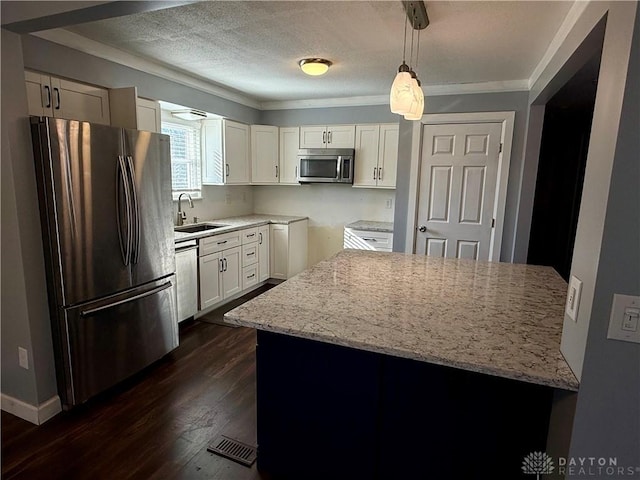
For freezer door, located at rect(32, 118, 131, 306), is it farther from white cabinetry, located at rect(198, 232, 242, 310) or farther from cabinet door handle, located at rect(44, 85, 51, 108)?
white cabinetry, located at rect(198, 232, 242, 310)

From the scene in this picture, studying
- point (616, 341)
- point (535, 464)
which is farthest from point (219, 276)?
point (616, 341)

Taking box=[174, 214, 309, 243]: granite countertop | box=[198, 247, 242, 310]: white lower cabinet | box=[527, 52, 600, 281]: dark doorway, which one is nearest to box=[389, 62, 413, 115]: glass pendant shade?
box=[174, 214, 309, 243]: granite countertop

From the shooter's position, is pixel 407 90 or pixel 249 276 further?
pixel 249 276

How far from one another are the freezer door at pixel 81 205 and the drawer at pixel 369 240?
2645 mm

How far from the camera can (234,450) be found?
1.92 metres

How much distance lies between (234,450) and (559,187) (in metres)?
5.41

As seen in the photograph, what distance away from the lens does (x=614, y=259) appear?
3.19ft

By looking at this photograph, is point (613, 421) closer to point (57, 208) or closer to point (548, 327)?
point (548, 327)

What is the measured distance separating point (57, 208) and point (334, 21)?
6.29 ft

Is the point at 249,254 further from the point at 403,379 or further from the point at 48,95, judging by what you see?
the point at 403,379

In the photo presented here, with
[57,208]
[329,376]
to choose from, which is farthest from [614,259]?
[57,208]

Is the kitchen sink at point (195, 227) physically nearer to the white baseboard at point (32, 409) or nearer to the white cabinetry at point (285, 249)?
the white cabinetry at point (285, 249)

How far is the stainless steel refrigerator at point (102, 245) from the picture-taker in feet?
6.56

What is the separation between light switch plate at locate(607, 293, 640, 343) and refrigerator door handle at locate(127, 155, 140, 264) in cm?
243
